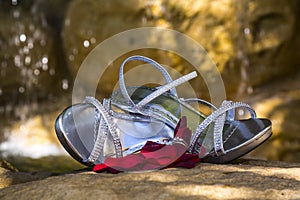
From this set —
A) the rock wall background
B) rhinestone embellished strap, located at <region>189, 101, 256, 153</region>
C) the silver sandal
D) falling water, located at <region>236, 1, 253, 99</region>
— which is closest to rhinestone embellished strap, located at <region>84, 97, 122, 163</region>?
the silver sandal

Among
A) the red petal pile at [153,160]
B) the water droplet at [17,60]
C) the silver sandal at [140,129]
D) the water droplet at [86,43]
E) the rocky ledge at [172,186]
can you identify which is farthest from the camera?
the water droplet at [17,60]

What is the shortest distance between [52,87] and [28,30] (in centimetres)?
58

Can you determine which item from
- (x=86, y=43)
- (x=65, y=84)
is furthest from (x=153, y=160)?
(x=65, y=84)

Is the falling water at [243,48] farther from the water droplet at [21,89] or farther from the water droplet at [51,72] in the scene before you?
the water droplet at [21,89]

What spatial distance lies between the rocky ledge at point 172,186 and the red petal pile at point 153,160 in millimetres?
76

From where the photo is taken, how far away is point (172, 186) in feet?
4.92

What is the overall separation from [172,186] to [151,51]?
111 inches

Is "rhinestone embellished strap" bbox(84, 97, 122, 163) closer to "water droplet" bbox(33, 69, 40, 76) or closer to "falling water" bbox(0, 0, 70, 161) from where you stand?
"falling water" bbox(0, 0, 70, 161)

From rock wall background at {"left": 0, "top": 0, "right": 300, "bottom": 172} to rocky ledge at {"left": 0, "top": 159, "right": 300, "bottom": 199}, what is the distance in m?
2.36

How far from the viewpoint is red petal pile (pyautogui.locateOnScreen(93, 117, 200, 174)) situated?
1.72m

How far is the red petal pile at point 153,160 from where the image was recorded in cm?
172

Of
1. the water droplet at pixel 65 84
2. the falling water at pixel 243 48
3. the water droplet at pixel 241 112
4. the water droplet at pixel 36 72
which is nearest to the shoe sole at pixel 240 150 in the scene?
the water droplet at pixel 241 112

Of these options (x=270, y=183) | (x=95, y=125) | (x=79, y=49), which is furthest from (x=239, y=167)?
(x=79, y=49)

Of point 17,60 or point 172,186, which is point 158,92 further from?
point 17,60
